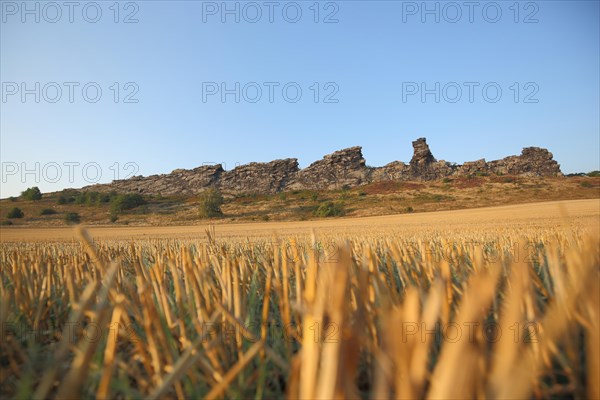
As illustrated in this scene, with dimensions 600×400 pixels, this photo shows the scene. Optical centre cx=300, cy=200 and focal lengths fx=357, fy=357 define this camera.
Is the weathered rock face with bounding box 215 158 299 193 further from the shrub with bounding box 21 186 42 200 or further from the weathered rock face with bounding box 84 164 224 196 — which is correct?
the shrub with bounding box 21 186 42 200

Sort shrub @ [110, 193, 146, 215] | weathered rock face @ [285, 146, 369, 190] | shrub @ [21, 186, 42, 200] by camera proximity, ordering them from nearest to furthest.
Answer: shrub @ [110, 193, 146, 215] < shrub @ [21, 186, 42, 200] < weathered rock face @ [285, 146, 369, 190]

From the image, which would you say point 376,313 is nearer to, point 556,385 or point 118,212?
point 556,385

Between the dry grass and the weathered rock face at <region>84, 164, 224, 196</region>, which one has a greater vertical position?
the weathered rock face at <region>84, 164, 224, 196</region>

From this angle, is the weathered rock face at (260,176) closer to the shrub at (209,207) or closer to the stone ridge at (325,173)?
the stone ridge at (325,173)

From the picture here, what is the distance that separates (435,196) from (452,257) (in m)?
43.6

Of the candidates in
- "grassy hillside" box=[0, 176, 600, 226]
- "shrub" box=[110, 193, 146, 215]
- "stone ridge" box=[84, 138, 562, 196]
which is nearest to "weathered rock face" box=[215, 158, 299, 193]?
"stone ridge" box=[84, 138, 562, 196]

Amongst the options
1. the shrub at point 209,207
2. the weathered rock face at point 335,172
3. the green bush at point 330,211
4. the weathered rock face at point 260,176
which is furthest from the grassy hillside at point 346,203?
the weathered rock face at point 260,176

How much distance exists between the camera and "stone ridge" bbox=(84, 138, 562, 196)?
284ft

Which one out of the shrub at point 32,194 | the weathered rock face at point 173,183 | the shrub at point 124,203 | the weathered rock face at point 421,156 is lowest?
the shrub at point 124,203

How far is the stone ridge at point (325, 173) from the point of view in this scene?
86438mm

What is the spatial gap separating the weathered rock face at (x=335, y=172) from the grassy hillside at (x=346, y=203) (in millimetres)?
30508

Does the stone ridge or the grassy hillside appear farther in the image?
the stone ridge

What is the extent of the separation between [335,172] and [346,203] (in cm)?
4807

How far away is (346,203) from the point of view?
1718 inches
